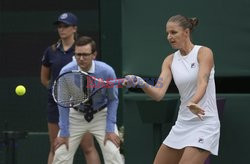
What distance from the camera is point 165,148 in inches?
227

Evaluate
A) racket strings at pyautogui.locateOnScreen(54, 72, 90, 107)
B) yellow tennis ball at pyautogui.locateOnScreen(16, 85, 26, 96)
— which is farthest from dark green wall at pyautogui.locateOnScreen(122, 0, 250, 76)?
racket strings at pyautogui.locateOnScreen(54, 72, 90, 107)

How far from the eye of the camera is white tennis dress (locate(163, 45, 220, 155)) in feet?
18.4

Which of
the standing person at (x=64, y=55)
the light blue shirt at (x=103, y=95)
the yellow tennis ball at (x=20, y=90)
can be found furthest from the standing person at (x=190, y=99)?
the yellow tennis ball at (x=20, y=90)

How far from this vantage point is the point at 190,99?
18.7ft

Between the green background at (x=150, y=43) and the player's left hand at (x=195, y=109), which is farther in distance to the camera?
the green background at (x=150, y=43)

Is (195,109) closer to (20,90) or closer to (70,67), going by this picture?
(70,67)

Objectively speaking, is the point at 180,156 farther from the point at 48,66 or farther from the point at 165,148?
the point at 48,66

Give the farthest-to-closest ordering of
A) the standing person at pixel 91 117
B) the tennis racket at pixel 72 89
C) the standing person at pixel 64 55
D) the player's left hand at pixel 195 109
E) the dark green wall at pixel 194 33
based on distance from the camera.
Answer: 1. the dark green wall at pixel 194 33
2. the standing person at pixel 64 55
3. the standing person at pixel 91 117
4. the tennis racket at pixel 72 89
5. the player's left hand at pixel 195 109

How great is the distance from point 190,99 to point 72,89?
3.82ft

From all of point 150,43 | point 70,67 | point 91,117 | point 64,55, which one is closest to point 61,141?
point 91,117

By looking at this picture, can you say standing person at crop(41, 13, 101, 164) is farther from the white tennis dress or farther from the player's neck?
the player's neck

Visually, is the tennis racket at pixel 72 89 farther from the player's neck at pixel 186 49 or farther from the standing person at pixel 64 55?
the standing person at pixel 64 55

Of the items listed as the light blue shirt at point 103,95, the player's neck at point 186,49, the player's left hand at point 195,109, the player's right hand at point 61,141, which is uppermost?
the player's neck at point 186,49

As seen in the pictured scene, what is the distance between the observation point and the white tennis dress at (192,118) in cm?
561
